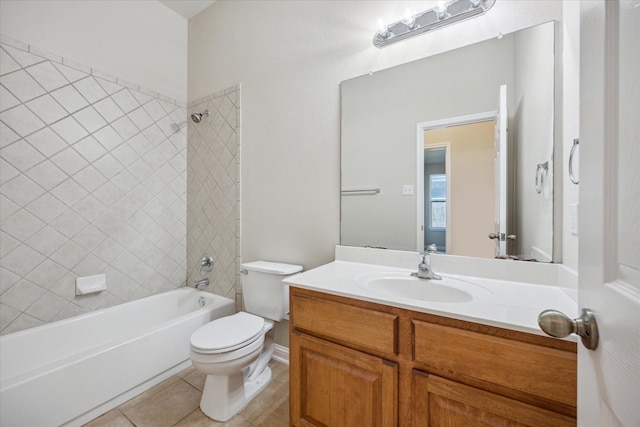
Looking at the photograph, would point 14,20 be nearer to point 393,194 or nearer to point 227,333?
point 227,333

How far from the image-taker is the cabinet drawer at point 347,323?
0.97 metres

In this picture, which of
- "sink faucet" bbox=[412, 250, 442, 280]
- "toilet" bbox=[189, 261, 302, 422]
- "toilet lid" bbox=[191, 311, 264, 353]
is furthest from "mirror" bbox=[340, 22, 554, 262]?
"toilet lid" bbox=[191, 311, 264, 353]

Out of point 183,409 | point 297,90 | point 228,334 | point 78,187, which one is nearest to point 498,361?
point 228,334

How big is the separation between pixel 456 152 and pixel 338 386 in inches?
48.5

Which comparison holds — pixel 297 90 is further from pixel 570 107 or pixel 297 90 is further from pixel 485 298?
pixel 485 298

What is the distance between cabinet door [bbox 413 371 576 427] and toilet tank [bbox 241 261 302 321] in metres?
0.98

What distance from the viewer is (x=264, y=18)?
6.54 feet

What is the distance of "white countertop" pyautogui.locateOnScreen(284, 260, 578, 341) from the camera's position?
2.63 ft

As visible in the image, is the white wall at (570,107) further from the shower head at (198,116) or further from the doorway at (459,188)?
the shower head at (198,116)

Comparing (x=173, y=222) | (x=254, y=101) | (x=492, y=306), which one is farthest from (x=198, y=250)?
(x=492, y=306)

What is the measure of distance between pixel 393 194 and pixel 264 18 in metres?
1.69

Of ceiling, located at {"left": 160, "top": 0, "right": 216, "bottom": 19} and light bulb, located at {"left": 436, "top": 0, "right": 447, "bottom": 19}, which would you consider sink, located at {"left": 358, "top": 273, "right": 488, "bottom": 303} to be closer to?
light bulb, located at {"left": 436, "top": 0, "right": 447, "bottom": 19}

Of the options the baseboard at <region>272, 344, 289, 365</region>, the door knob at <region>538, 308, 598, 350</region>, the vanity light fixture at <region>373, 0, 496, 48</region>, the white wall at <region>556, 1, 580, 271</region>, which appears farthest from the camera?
the baseboard at <region>272, 344, 289, 365</region>

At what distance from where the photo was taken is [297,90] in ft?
6.03
